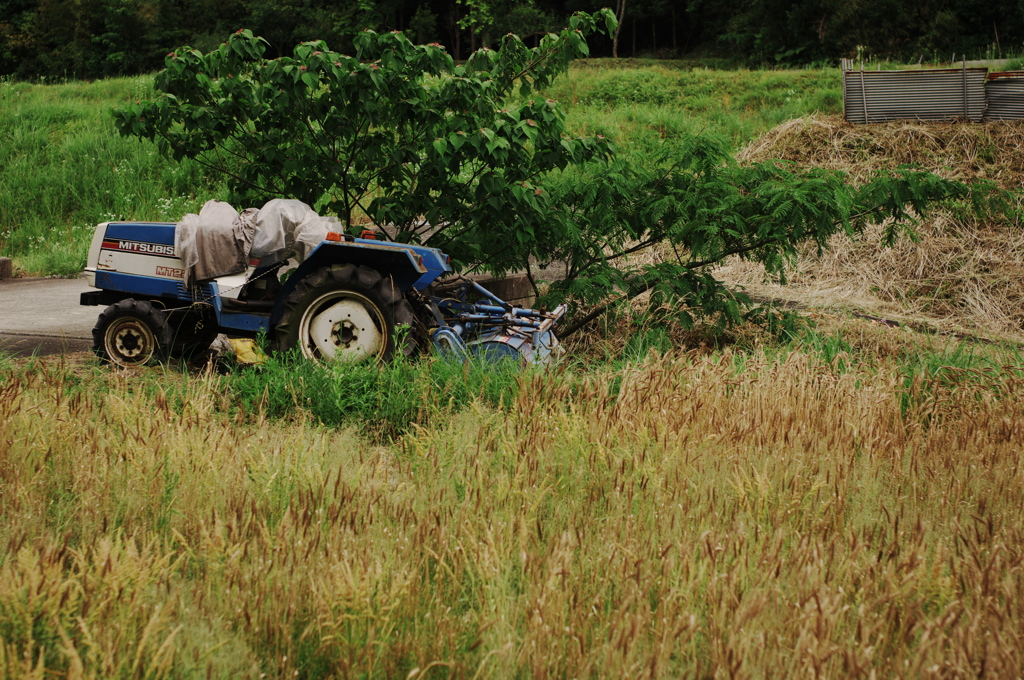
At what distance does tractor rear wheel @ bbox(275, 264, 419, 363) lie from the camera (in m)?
6.02

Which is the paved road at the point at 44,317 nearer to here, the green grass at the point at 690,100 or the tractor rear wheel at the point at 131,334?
the tractor rear wheel at the point at 131,334

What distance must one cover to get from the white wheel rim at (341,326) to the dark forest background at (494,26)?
89.6 ft

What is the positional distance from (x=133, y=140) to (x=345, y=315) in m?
13.3

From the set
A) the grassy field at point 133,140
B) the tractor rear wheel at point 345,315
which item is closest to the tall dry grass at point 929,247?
the grassy field at point 133,140

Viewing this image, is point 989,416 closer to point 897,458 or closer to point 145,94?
point 897,458

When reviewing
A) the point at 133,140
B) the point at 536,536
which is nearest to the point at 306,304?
the point at 536,536

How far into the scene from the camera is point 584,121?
17734 millimetres

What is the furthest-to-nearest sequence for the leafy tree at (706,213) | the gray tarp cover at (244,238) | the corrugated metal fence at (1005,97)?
the corrugated metal fence at (1005,97)
the leafy tree at (706,213)
the gray tarp cover at (244,238)

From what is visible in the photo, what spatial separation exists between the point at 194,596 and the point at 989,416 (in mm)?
4208

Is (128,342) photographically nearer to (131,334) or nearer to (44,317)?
(131,334)

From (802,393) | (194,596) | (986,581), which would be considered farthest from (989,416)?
(194,596)

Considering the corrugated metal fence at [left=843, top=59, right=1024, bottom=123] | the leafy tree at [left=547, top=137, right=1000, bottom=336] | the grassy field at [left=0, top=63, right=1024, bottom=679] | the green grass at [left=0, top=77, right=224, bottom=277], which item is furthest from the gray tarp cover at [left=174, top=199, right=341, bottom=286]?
the corrugated metal fence at [left=843, top=59, right=1024, bottom=123]

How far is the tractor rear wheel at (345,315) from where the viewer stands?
6.02m

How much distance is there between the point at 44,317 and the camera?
8.90 m
